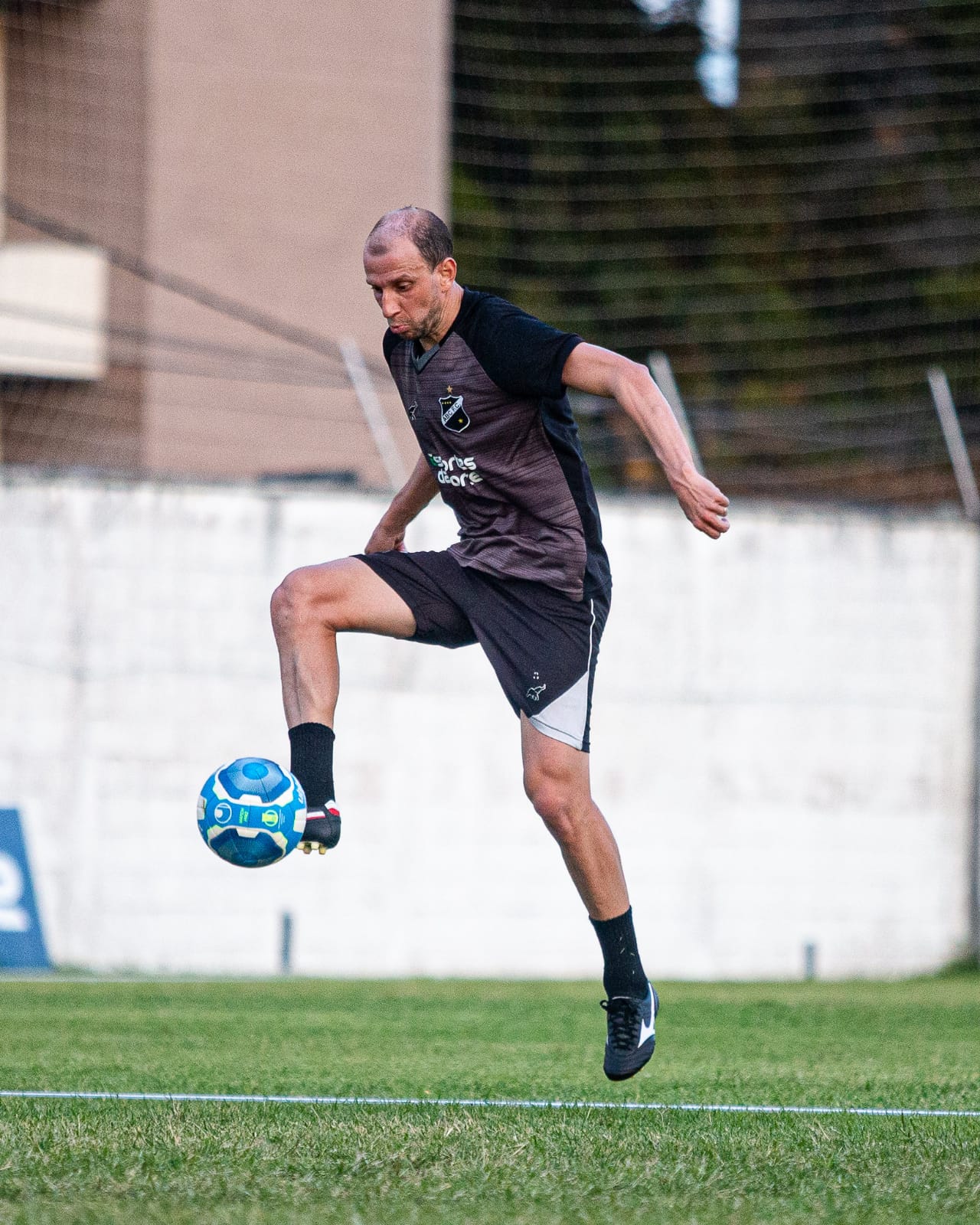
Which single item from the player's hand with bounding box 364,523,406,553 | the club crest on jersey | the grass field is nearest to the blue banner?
the grass field

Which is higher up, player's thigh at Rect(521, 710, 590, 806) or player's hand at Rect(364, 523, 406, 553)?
player's hand at Rect(364, 523, 406, 553)

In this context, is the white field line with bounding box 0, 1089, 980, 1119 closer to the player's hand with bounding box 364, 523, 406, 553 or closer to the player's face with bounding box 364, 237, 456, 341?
the player's hand with bounding box 364, 523, 406, 553

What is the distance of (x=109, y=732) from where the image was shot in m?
12.5

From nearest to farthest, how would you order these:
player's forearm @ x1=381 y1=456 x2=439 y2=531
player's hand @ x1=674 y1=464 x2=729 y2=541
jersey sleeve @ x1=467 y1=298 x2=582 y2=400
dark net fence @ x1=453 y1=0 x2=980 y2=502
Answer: player's hand @ x1=674 y1=464 x2=729 y2=541
jersey sleeve @ x1=467 y1=298 x2=582 y2=400
player's forearm @ x1=381 y1=456 x2=439 y2=531
dark net fence @ x1=453 y1=0 x2=980 y2=502

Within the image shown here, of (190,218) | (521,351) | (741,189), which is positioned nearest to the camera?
(521,351)

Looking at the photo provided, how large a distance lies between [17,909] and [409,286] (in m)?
7.54

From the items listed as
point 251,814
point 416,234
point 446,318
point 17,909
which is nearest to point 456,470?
point 446,318

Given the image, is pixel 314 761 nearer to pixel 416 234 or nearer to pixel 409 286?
pixel 409 286

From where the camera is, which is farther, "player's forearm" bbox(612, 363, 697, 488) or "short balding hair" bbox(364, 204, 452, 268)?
"short balding hair" bbox(364, 204, 452, 268)

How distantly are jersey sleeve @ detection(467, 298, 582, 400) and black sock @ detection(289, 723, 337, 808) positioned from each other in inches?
45.8

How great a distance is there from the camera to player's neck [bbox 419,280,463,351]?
225 inches

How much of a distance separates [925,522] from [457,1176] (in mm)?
10582

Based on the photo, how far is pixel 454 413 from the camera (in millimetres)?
5754

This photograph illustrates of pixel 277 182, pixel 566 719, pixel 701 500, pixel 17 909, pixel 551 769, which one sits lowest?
pixel 17 909
